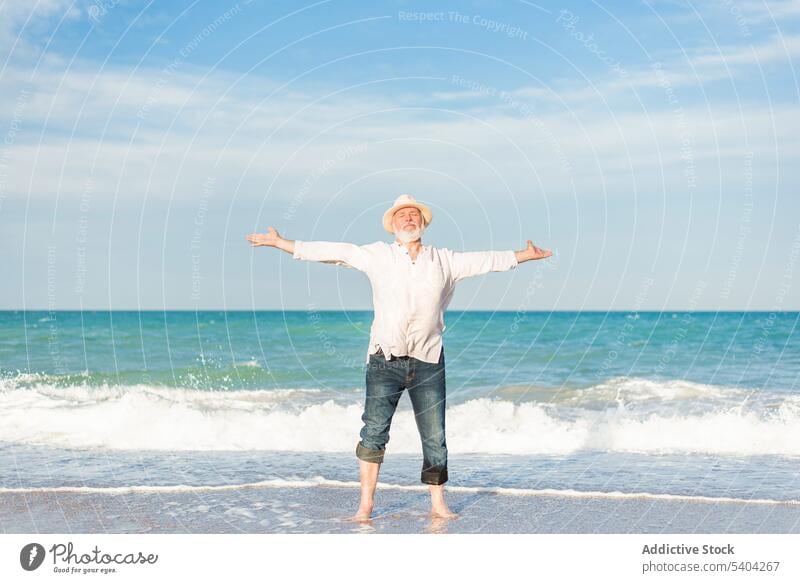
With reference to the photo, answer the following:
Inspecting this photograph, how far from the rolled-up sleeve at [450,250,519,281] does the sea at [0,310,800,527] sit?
3269 millimetres

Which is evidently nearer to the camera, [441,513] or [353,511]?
[441,513]

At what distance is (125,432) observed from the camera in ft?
52.2

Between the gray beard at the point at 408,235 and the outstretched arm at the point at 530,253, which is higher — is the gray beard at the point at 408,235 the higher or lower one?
the higher one

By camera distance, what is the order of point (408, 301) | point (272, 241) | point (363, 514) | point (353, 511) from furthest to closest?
point (353, 511), point (363, 514), point (408, 301), point (272, 241)

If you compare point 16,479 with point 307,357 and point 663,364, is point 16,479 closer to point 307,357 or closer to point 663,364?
point 307,357

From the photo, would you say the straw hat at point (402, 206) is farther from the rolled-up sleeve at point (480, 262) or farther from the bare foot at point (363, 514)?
the bare foot at point (363, 514)

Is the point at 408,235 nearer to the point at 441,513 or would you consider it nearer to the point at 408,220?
the point at 408,220

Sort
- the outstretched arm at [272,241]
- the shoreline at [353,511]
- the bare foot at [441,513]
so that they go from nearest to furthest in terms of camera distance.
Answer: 1. the outstretched arm at [272,241]
2. the shoreline at [353,511]
3. the bare foot at [441,513]

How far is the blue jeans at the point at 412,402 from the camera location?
8305 mm

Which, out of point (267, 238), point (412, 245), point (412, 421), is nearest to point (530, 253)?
point (412, 245)

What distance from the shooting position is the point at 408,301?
8.23 meters

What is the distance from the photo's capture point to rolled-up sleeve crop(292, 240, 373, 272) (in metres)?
8.08

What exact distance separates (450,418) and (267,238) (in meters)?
10.5

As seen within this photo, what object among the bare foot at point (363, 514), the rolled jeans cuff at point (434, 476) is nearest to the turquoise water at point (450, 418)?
the bare foot at point (363, 514)
